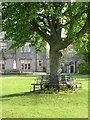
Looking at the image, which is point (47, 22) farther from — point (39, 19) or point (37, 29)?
point (37, 29)

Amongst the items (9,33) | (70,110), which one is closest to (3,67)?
(9,33)

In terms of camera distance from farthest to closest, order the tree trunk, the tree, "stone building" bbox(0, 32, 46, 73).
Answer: "stone building" bbox(0, 32, 46, 73) → the tree trunk → the tree

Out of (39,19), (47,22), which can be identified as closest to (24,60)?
(47,22)

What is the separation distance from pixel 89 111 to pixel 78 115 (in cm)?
107

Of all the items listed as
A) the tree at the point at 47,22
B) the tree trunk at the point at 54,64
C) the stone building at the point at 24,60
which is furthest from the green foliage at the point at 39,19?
the stone building at the point at 24,60

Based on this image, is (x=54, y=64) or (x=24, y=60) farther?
(x=24, y=60)

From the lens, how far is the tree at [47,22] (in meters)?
19.3

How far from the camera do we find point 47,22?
2394 centimetres

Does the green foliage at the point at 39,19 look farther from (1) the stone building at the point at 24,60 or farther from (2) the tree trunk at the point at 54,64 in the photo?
(1) the stone building at the point at 24,60

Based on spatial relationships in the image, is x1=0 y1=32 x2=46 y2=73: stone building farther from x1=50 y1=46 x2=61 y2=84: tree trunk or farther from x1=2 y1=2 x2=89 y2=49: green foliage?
x1=50 y1=46 x2=61 y2=84: tree trunk

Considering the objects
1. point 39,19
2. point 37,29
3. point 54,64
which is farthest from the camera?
point 54,64

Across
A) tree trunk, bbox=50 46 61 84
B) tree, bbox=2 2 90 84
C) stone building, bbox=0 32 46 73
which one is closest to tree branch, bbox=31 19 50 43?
tree, bbox=2 2 90 84

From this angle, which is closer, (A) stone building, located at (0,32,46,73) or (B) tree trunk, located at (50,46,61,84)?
(B) tree trunk, located at (50,46,61,84)

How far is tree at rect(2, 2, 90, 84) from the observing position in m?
19.3
